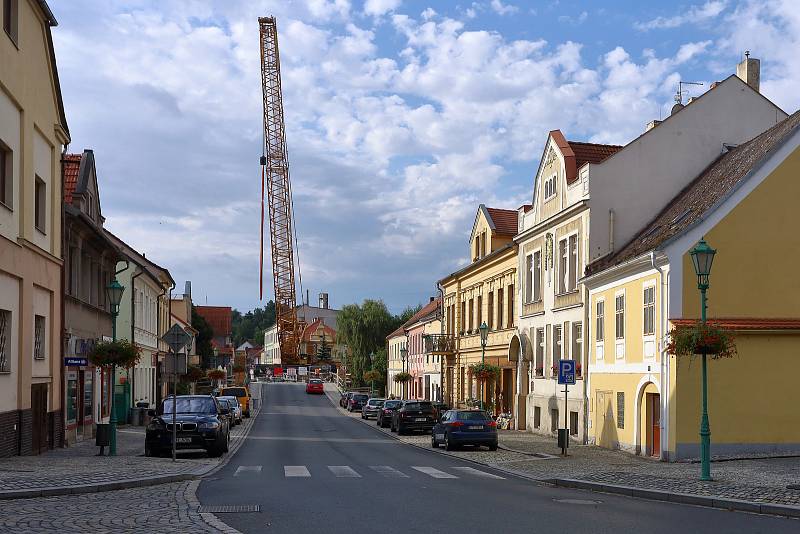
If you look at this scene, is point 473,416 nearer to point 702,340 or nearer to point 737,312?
point 737,312

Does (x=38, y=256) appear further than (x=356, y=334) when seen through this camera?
No

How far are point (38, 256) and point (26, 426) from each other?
444 centimetres

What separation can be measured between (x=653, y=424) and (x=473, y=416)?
635 centimetres

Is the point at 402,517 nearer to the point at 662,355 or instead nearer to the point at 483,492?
the point at 483,492

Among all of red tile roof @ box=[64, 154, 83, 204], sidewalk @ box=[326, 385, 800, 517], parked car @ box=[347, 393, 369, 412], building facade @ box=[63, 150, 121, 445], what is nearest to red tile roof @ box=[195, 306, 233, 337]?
parked car @ box=[347, 393, 369, 412]

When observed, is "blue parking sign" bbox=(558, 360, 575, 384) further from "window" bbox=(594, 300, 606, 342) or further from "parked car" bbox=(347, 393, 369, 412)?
"parked car" bbox=(347, 393, 369, 412)

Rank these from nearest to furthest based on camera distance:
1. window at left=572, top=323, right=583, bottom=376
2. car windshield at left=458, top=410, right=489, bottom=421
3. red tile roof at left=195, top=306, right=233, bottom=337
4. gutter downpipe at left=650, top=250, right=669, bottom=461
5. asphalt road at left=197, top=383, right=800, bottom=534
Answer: asphalt road at left=197, top=383, right=800, bottom=534 → gutter downpipe at left=650, top=250, right=669, bottom=461 → car windshield at left=458, top=410, right=489, bottom=421 → window at left=572, top=323, right=583, bottom=376 → red tile roof at left=195, top=306, right=233, bottom=337

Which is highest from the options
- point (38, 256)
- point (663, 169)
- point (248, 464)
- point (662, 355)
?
point (663, 169)

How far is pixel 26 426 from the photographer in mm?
22984

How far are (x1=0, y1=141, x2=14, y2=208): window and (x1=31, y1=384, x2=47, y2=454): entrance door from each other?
497 cm

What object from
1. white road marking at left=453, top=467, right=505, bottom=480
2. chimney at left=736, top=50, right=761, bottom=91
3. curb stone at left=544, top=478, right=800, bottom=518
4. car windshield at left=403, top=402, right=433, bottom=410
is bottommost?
car windshield at left=403, top=402, right=433, bottom=410

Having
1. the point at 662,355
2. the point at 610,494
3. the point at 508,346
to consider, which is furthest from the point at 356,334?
the point at 610,494

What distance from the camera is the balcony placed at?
2208 inches

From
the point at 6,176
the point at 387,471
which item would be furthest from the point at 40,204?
the point at 387,471
